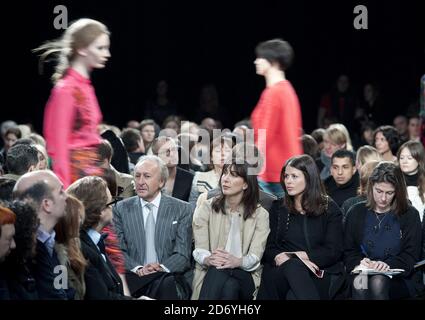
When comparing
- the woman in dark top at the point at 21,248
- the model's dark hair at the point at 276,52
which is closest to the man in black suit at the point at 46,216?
the woman in dark top at the point at 21,248

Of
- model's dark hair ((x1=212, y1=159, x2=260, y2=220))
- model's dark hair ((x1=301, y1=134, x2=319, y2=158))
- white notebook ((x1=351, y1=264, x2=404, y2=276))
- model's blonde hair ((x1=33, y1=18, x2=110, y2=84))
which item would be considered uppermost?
model's blonde hair ((x1=33, y1=18, x2=110, y2=84))

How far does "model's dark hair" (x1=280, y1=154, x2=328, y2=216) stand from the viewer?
5.88 m

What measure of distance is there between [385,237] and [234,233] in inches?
35.4

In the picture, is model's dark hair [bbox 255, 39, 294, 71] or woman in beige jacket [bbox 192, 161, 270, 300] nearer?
woman in beige jacket [bbox 192, 161, 270, 300]

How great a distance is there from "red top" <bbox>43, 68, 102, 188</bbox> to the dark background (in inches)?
310

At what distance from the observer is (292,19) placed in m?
13.0

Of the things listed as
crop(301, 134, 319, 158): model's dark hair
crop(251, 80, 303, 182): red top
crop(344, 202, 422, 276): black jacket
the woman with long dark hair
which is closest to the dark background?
crop(301, 134, 319, 158): model's dark hair

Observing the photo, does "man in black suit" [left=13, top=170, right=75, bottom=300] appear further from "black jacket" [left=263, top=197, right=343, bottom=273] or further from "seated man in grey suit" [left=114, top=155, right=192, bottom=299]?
"black jacket" [left=263, top=197, right=343, bottom=273]

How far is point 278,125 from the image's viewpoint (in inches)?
235

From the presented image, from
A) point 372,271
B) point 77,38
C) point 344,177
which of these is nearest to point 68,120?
point 77,38

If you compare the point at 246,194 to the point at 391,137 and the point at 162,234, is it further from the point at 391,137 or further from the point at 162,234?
the point at 391,137
